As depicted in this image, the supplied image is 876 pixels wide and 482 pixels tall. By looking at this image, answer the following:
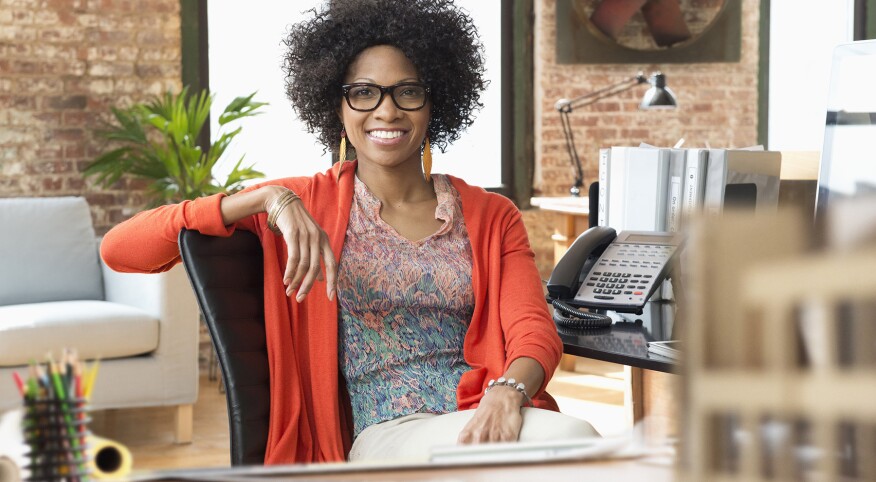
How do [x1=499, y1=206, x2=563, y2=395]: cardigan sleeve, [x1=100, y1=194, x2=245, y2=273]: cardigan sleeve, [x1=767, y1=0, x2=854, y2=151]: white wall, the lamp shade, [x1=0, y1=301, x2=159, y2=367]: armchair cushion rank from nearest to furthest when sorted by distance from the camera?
1. [x1=100, y1=194, x2=245, y2=273]: cardigan sleeve
2. [x1=499, y1=206, x2=563, y2=395]: cardigan sleeve
3. [x1=0, y1=301, x2=159, y2=367]: armchair cushion
4. the lamp shade
5. [x1=767, y1=0, x2=854, y2=151]: white wall

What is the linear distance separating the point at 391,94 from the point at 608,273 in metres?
0.58

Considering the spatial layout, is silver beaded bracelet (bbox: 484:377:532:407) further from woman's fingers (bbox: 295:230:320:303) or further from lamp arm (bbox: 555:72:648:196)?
lamp arm (bbox: 555:72:648:196)

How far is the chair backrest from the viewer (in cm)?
155

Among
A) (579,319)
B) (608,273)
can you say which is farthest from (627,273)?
(579,319)

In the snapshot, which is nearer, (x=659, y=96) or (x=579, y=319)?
(x=579, y=319)

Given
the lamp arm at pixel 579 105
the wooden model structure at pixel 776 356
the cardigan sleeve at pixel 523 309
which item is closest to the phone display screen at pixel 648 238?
the cardigan sleeve at pixel 523 309

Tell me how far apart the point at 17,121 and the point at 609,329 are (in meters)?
3.59

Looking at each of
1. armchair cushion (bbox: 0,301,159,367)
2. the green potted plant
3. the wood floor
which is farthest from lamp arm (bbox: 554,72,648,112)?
armchair cushion (bbox: 0,301,159,367)

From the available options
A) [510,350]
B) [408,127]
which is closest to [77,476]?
[510,350]

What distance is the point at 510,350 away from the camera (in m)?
1.70

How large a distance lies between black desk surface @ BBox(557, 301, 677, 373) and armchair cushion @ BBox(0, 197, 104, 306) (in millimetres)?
2728

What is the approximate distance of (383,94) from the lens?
1831 millimetres

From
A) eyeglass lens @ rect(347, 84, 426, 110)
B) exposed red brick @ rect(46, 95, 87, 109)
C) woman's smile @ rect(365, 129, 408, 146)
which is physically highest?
exposed red brick @ rect(46, 95, 87, 109)

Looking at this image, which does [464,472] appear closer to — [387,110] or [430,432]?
[430,432]
